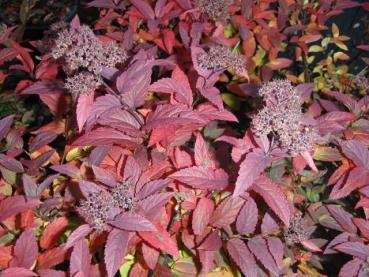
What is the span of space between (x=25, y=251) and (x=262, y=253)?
2.12 ft

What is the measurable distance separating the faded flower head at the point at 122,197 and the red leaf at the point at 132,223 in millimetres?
38

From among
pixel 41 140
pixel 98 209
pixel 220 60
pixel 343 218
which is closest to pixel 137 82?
pixel 220 60

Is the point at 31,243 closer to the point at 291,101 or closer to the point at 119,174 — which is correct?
the point at 119,174

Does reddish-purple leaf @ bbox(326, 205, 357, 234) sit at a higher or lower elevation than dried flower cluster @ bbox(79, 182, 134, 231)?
lower

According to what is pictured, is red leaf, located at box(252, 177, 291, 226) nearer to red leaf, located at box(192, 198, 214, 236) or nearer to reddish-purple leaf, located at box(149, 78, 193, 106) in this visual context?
red leaf, located at box(192, 198, 214, 236)

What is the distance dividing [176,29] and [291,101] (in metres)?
1.01

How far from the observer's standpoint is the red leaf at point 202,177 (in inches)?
41.9

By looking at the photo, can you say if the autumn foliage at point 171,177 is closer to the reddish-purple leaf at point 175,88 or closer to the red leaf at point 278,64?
the reddish-purple leaf at point 175,88

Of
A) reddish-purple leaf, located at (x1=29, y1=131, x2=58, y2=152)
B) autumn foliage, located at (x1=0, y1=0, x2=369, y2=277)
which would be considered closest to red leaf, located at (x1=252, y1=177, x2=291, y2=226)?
autumn foliage, located at (x1=0, y1=0, x2=369, y2=277)

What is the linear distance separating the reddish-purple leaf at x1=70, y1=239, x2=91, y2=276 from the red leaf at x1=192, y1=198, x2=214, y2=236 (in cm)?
30

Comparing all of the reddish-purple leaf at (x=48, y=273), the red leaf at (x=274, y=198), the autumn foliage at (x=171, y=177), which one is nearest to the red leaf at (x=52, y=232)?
the autumn foliage at (x=171, y=177)

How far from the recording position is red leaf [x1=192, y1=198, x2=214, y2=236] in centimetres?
112

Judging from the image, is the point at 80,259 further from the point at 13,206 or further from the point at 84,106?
the point at 84,106

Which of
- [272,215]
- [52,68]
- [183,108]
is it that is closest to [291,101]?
[183,108]
